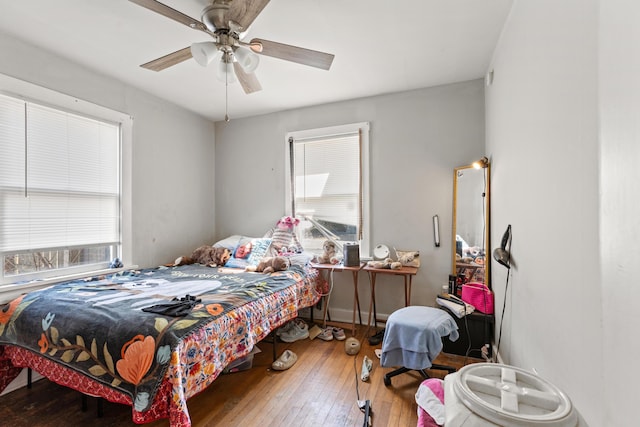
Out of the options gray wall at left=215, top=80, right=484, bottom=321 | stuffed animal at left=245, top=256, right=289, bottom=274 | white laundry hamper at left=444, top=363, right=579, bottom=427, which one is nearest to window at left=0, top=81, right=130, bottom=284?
stuffed animal at left=245, top=256, right=289, bottom=274

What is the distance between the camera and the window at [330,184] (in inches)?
135

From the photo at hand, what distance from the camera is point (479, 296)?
2531 mm

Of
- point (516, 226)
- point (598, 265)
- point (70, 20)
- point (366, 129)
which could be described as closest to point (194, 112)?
point (70, 20)

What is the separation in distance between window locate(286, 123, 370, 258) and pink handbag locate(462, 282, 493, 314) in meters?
1.14

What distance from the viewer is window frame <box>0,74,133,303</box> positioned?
2199 millimetres

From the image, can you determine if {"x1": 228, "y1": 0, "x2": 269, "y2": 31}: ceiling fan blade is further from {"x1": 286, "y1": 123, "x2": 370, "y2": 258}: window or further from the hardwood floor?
the hardwood floor

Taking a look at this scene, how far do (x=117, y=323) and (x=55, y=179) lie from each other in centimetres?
172

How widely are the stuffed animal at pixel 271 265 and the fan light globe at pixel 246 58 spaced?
1.80 m

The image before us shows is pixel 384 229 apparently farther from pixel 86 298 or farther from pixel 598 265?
pixel 86 298

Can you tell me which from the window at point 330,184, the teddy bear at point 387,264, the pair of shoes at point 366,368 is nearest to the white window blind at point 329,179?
the window at point 330,184

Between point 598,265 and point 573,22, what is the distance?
88 cm

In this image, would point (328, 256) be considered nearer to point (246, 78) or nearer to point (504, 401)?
point (246, 78)

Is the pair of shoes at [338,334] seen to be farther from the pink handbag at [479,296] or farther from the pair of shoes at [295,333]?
the pink handbag at [479,296]

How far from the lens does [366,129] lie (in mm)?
3404
